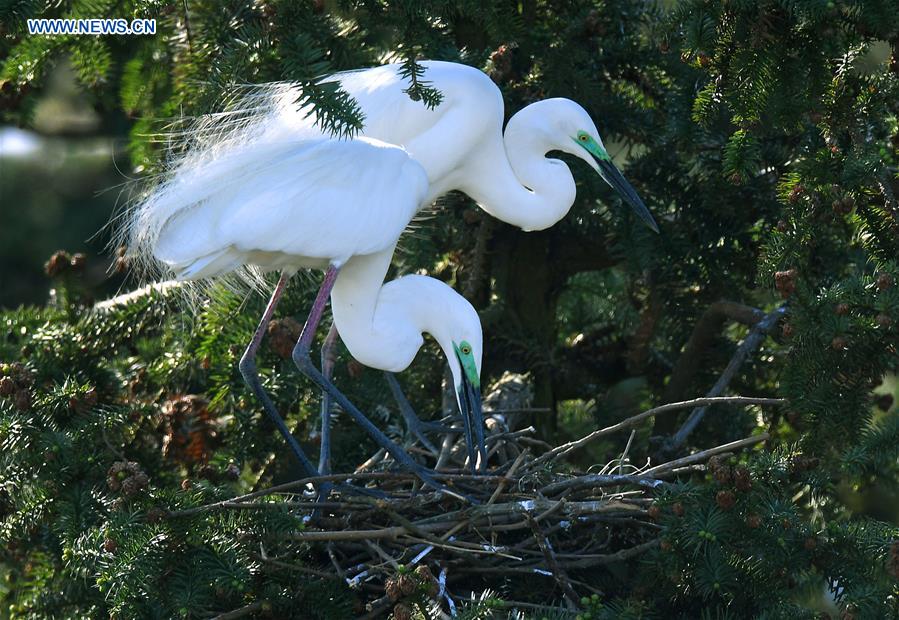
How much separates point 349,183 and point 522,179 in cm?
82

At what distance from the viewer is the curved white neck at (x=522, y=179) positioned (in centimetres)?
384

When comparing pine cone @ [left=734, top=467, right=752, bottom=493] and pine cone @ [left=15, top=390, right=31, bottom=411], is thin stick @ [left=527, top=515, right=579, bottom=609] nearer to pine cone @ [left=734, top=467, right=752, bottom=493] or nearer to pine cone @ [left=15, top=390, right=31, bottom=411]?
pine cone @ [left=734, top=467, right=752, bottom=493]

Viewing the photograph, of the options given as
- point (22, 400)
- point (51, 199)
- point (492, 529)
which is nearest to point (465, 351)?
point (492, 529)

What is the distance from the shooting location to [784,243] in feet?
9.48

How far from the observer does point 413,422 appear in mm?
3916

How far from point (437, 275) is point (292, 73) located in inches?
84.4

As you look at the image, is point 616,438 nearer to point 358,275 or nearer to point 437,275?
point 437,275

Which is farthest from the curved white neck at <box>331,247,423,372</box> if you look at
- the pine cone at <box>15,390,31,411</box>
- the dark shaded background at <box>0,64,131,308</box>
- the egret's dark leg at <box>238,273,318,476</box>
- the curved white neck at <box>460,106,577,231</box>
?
the dark shaded background at <box>0,64,131,308</box>

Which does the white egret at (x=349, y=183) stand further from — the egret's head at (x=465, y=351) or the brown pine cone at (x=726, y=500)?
the brown pine cone at (x=726, y=500)

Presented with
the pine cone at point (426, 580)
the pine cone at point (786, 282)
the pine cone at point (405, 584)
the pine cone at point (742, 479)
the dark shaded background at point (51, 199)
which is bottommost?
the dark shaded background at point (51, 199)

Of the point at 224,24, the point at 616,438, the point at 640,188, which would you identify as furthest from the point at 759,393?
the point at 224,24

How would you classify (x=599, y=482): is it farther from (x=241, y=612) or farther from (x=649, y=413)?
(x=241, y=612)

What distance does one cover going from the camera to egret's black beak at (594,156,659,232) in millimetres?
3779

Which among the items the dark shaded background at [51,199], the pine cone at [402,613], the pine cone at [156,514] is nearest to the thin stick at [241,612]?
the pine cone at [156,514]
